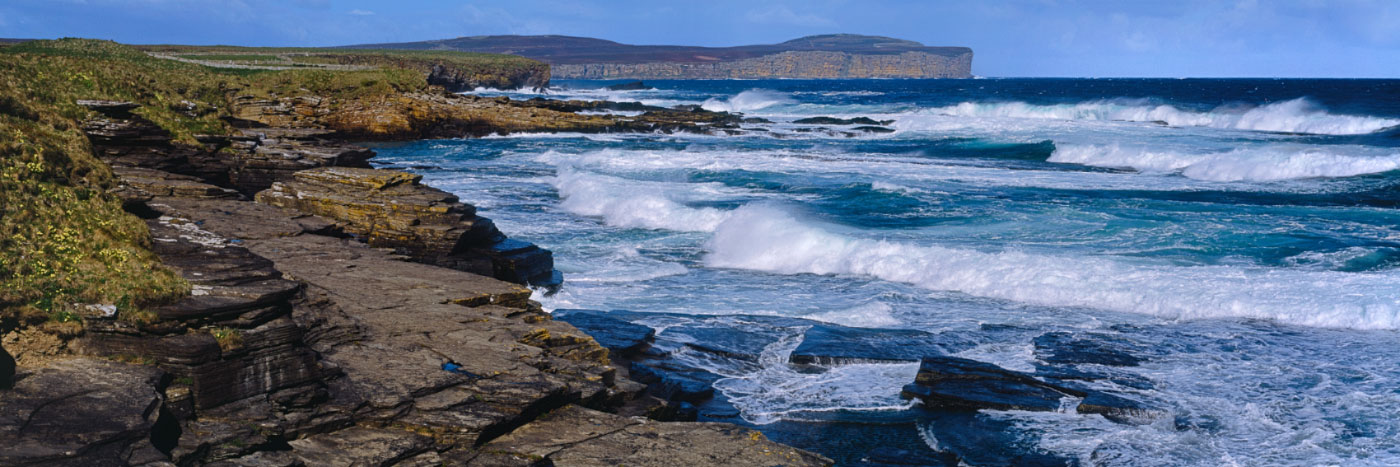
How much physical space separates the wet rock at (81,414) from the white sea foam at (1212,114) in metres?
59.2

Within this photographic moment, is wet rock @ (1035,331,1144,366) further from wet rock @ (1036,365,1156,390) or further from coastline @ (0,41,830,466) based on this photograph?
coastline @ (0,41,830,466)

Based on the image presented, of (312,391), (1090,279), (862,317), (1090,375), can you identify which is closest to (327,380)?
(312,391)

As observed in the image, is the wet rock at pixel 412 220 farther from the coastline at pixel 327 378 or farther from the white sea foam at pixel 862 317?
the white sea foam at pixel 862 317

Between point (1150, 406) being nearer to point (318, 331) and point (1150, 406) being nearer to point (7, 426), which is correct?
point (318, 331)

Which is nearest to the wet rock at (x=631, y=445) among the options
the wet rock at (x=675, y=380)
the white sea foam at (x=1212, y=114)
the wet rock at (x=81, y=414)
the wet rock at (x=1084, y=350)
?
the wet rock at (x=81, y=414)

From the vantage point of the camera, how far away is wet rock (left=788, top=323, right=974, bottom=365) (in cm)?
1011

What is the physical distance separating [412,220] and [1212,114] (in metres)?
60.3

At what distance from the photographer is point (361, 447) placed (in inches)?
207

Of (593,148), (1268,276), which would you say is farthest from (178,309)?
(593,148)

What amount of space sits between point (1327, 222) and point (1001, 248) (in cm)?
804

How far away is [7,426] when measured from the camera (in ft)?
13.9

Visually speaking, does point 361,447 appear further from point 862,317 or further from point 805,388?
point 862,317

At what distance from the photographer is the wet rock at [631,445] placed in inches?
216

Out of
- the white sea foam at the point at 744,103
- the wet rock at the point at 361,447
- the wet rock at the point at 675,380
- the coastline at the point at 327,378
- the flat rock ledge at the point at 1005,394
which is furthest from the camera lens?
the white sea foam at the point at 744,103
